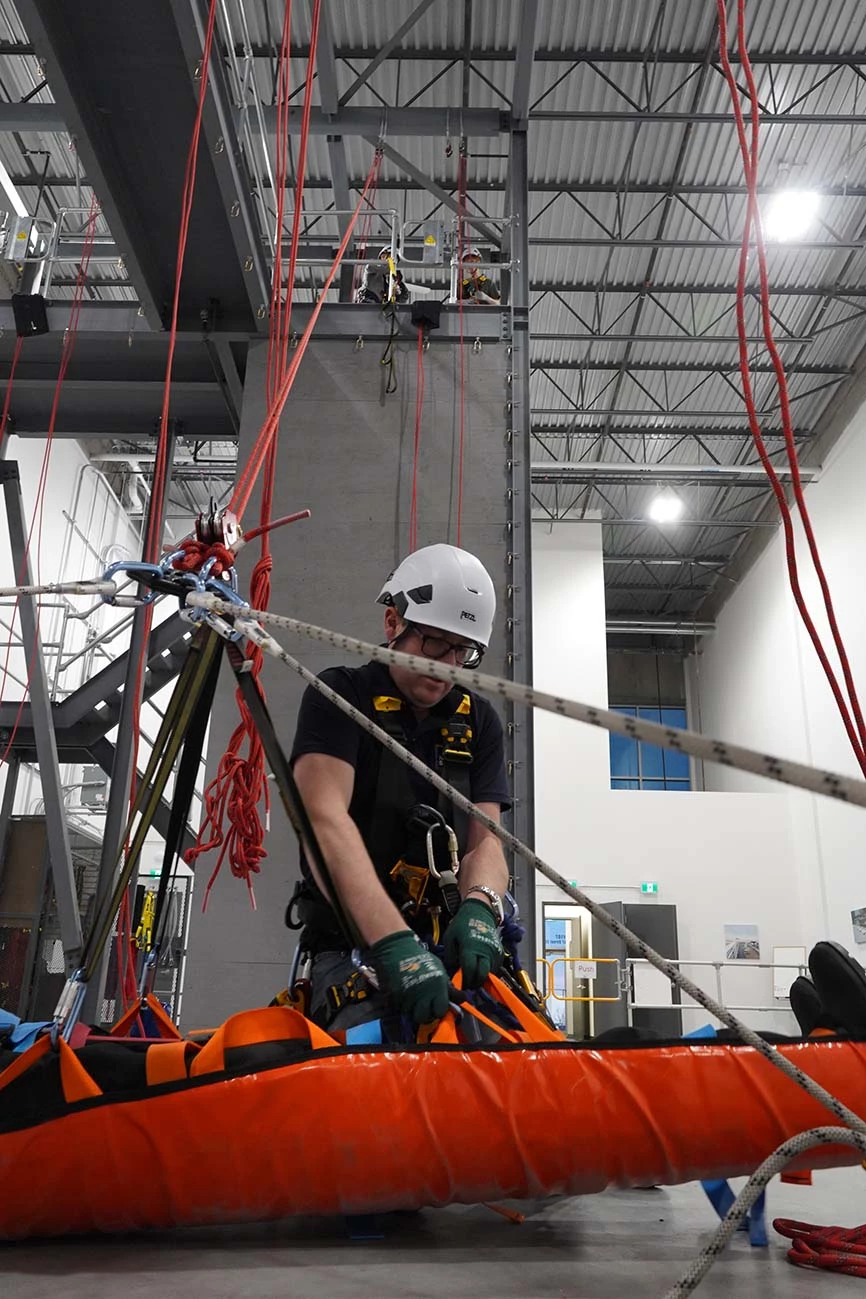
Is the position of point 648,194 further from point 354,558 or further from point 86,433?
point 354,558

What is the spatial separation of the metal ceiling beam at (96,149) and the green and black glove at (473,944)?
360 centimetres

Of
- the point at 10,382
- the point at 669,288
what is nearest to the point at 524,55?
the point at 10,382

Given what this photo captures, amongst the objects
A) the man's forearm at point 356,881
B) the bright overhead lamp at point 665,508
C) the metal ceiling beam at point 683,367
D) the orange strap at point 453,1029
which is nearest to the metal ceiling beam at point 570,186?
the metal ceiling beam at point 683,367

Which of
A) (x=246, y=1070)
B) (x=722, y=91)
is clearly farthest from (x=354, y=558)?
(x=722, y=91)

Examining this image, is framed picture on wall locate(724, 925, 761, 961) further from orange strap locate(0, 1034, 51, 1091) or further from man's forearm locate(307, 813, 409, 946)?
orange strap locate(0, 1034, 51, 1091)

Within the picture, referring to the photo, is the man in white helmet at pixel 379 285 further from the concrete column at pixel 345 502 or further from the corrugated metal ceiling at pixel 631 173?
the corrugated metal ceiling at pixel 631 173

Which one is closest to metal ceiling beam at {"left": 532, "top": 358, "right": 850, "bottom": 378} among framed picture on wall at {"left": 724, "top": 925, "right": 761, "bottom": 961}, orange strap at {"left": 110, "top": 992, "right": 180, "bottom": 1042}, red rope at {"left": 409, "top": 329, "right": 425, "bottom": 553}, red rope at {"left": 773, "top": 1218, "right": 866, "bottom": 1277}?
framed picture on wall at {"left": 724, "top": 925, "right": 761, "bottom": 961}

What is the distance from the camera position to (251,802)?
327 centimetres

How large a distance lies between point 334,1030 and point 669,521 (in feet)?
49.8

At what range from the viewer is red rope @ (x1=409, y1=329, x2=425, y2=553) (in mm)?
4996

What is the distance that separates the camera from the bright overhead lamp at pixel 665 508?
628 inches

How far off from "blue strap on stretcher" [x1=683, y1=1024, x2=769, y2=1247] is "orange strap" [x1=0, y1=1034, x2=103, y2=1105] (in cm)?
111

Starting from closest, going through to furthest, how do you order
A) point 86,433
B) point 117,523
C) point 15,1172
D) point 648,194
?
point 15,1172 < point 86,433 < point 648,194 < point 117,523

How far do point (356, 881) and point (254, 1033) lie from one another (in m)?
0.45
